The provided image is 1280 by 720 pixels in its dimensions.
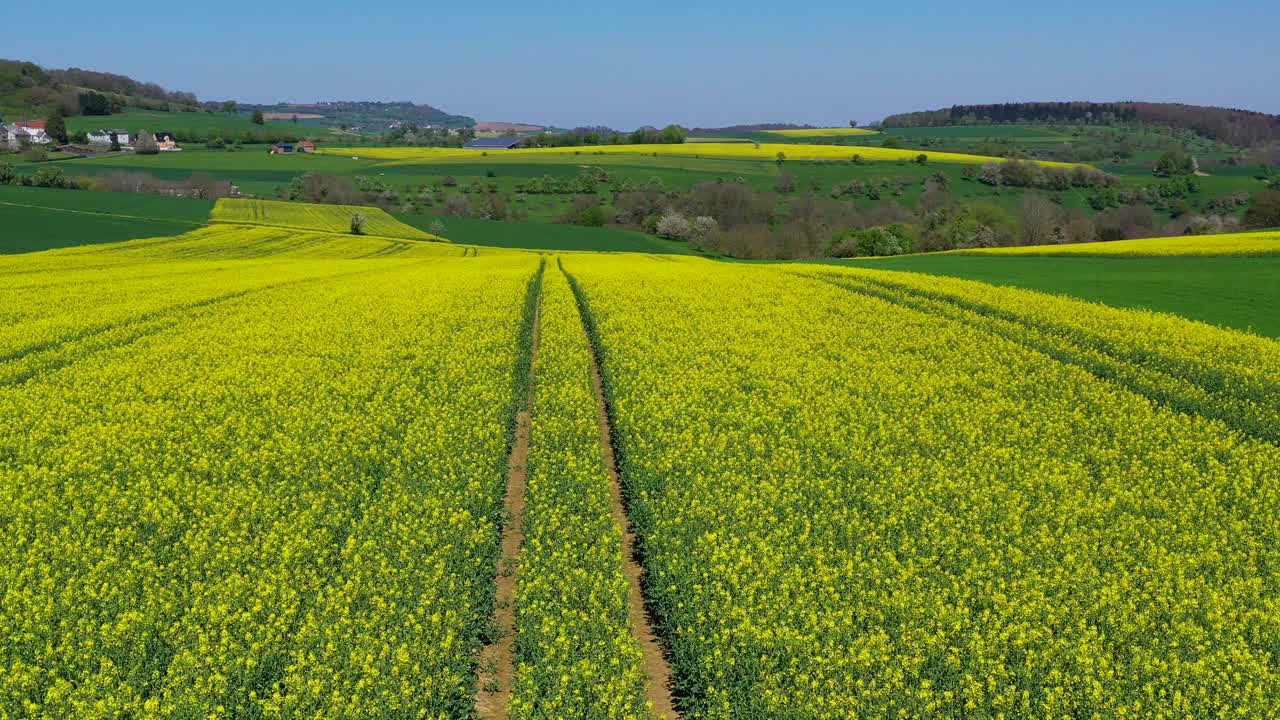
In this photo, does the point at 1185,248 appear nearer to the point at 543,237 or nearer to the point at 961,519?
the point at 961,519

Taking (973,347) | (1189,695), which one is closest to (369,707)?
(1189,695)

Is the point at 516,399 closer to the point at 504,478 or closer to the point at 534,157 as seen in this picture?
the point at 504,478

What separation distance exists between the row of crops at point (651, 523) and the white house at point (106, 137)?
16090 cm

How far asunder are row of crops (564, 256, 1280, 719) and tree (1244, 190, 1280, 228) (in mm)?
74178

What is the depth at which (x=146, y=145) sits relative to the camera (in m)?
141

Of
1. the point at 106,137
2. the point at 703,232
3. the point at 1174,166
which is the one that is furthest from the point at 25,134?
the point at 1174,166

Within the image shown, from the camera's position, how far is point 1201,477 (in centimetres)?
1268

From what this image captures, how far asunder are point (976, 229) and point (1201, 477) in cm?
7410

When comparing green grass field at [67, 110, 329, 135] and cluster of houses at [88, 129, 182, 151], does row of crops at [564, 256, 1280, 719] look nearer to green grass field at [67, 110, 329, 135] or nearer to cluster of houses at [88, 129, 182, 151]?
cluster of houses at [88, 129, 182, 151]

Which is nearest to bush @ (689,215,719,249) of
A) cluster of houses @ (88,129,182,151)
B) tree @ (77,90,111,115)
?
cluster of houses @ (88,129,182,151)

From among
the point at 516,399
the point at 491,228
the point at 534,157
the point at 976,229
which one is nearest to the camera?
the point at 516,399

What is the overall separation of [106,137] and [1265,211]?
196 m

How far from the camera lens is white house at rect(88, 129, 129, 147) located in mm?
148625

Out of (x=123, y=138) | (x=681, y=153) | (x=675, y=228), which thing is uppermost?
(x=123, y=138)
